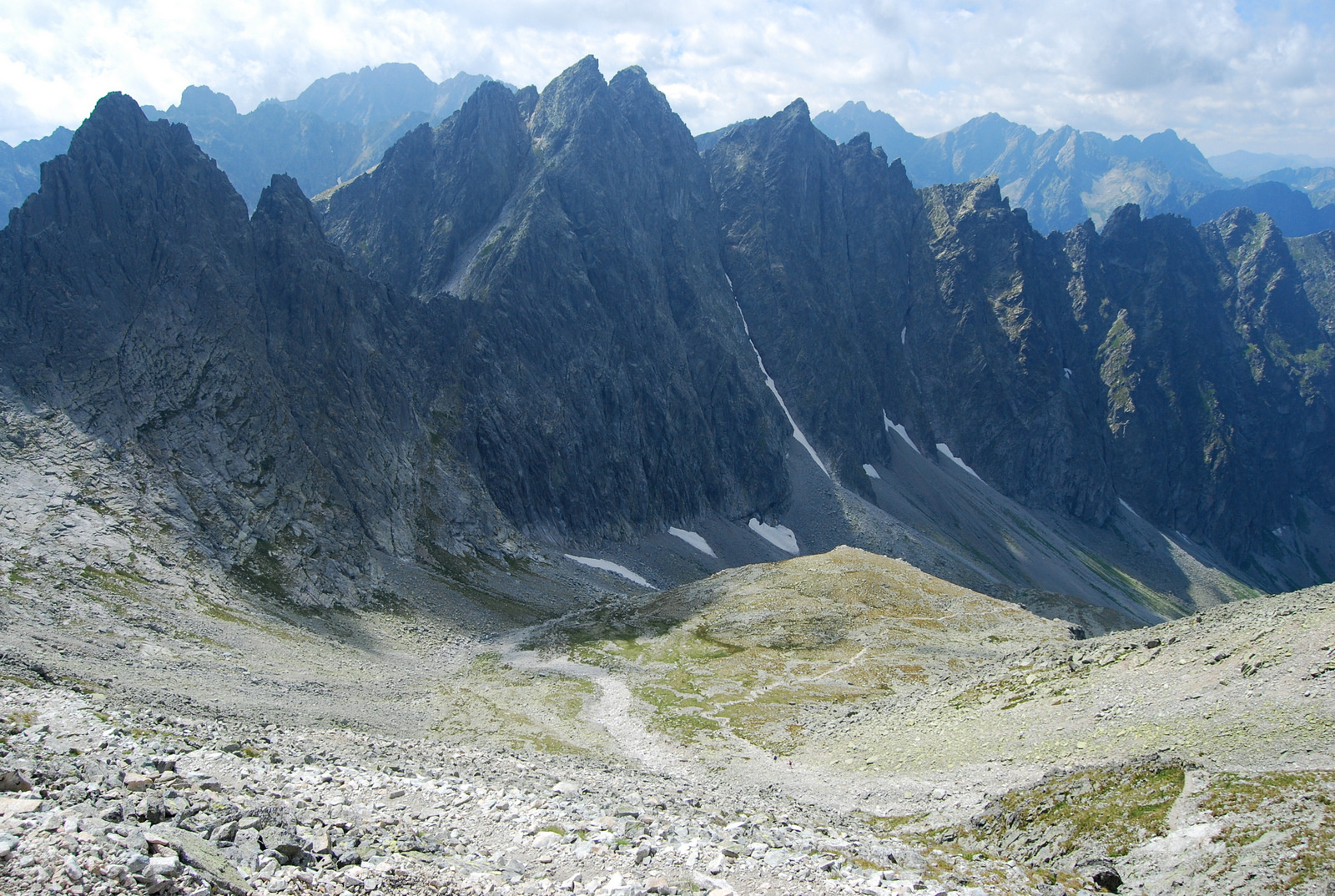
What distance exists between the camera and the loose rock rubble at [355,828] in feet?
47.4

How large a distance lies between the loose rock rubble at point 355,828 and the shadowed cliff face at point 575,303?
86.7 meters

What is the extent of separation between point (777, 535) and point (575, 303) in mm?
57540

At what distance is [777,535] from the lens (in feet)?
475

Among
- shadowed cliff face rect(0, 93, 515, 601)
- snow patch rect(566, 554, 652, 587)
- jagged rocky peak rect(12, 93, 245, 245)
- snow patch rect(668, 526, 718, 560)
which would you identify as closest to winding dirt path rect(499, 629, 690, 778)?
shadowed cliff face rect(0, 93, 515, 601)

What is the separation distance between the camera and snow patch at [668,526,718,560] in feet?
430

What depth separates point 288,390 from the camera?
306 feet

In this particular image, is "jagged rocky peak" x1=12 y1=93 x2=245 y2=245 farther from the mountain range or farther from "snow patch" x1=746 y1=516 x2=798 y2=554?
"snow patch" x1=746 y1=516 x2=798 y2=554

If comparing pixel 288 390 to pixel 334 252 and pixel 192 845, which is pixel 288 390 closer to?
pixel 334 252

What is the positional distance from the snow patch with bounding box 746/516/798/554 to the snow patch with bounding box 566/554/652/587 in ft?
122

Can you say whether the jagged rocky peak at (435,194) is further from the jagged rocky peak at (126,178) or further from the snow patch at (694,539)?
the snow patch at (694,539)

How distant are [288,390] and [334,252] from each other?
85.4 ft

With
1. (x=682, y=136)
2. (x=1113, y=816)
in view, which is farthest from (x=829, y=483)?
(x=1113, y=816)

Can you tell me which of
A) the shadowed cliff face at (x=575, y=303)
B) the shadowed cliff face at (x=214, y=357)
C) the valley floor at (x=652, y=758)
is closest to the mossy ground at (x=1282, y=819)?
the valley floor at (x=652, y=758)

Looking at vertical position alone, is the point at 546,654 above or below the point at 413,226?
below
